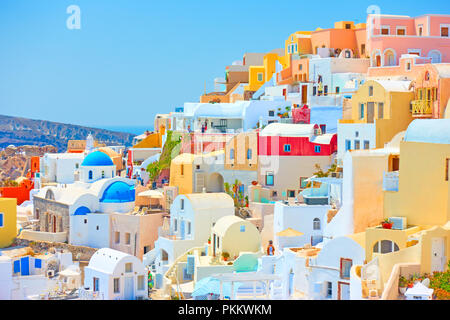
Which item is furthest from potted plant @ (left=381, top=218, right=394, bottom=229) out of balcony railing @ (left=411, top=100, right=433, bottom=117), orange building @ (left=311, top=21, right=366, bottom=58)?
orange building @ (left=311, top=21, right=366, bottom=58)

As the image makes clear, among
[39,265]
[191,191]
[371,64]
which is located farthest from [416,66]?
[39,265]

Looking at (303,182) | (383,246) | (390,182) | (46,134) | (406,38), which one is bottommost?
(383,246)

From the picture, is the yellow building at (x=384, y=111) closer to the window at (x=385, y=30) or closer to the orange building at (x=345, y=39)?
the window at (x=385, y=30)

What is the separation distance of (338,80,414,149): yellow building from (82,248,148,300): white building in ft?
26.6

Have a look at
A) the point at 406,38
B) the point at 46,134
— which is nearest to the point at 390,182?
the point at 406,38

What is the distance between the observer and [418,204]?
15.5 meters

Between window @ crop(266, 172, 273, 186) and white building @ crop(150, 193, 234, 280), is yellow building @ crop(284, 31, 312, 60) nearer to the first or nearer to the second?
window @ crop(266, 172, 273, 186)

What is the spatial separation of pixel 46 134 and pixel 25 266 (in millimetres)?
21633

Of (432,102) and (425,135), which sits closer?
(425,135)

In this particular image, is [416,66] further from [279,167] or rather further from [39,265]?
[39,265]

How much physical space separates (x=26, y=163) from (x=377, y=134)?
2731cm

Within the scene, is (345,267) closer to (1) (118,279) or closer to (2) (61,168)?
(1) (118,279)

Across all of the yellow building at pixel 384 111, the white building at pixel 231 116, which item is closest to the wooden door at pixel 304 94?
the white building at pixel 231 116

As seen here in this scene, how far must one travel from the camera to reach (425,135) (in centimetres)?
1538
